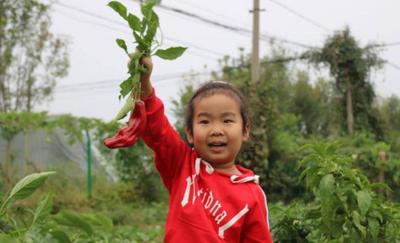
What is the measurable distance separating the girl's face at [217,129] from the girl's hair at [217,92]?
24mm

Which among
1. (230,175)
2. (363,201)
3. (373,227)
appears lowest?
(373,227)

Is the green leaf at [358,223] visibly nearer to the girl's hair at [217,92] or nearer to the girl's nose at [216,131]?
the girl's hair at [217,92]

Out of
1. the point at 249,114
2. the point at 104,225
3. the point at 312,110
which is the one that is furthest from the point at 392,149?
the point at 312,110

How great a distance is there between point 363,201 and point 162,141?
2.52 feet

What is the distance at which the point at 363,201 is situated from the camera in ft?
7.63

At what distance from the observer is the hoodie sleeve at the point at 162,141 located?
2035mm

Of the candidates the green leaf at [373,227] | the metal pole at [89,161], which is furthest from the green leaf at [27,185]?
the metal pole at [89,161]

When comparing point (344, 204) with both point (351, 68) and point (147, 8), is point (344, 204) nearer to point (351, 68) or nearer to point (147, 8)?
point (147, 8)

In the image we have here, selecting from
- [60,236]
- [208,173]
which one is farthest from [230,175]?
[60,236]

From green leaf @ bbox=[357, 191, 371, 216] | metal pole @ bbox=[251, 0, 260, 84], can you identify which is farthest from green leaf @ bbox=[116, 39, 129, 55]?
metal pole @ bbox=[251, 0, 260, 84]

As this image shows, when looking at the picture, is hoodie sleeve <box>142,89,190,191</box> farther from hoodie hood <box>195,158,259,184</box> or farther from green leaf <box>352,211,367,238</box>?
green leaf <box>352,211,367,238</box>

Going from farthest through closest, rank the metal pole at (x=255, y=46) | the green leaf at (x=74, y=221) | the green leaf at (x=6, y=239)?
the metal pole at (x=255, y=46) → the green leaf at (x=6, y=239) → the green leaf at (x=74, y=221)

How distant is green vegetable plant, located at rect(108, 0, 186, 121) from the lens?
5.82ft

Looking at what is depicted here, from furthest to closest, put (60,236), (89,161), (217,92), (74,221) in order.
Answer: (89,161) → (217,92) → (60,236) → (74,221)
